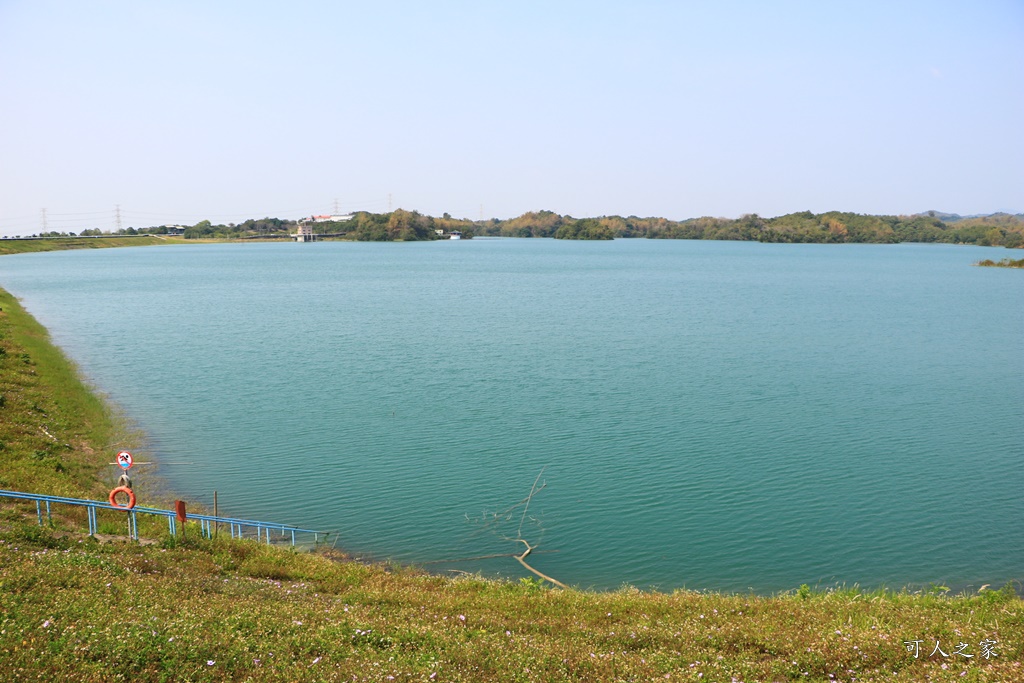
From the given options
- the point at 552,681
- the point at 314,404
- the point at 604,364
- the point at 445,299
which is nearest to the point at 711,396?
the point at 604,364

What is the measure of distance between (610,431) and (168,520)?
1716 cm

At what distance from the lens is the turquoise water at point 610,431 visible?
20500 mm

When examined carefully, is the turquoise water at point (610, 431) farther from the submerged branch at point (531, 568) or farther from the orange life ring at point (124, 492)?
the orange life ring at point (124, 492)

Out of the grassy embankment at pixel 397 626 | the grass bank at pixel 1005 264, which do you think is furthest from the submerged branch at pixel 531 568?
the grass bank at pixel 1005 264

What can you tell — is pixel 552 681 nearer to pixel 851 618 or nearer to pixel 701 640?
pixel 701 640

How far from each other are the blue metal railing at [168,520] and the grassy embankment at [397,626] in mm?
475

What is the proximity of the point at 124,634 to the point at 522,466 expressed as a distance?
56.5 feet

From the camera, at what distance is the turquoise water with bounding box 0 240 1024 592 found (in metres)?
20.5

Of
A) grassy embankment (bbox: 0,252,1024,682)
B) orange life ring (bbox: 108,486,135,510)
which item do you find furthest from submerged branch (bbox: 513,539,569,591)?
orange life ring (bbox: 108,486,135,510)

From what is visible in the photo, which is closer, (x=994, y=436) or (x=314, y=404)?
(x=994, y=436)

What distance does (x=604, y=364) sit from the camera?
4353 centimetres

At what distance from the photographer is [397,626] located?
11.9 metres

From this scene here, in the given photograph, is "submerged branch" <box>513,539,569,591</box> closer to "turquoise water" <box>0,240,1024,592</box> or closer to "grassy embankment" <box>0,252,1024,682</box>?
"turquoise water" <box>0,240,1024,592</box>

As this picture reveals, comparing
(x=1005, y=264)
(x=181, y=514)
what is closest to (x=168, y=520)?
(x=181, y=514)
